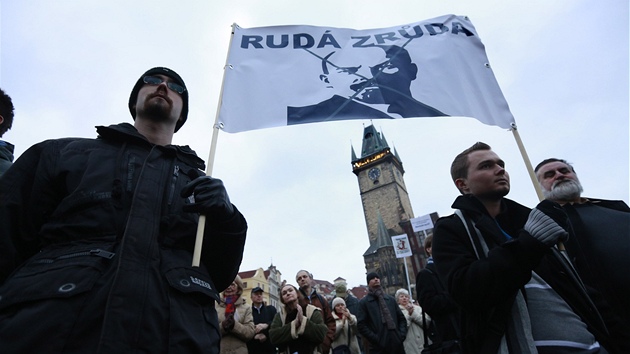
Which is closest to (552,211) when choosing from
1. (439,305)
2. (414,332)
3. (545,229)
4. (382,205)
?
(545,229)

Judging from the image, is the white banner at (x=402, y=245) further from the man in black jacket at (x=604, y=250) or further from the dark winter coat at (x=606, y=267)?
the dark winter coat at (x=606, y=267)

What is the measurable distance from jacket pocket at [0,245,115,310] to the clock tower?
41995mm

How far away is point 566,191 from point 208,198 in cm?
295

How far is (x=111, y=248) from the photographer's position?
1.31m

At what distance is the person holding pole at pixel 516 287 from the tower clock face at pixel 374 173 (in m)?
49.6

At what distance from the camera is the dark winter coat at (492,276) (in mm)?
1780

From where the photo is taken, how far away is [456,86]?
3.52 metres

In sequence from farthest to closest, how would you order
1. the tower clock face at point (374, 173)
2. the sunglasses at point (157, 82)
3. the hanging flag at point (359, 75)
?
the tower clock face at point (374, 173), the hanging flag at point (359, 75), the sunglasses at point (157, 82)

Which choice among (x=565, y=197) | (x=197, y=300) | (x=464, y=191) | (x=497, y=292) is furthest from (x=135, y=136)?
(x=565, y=197)

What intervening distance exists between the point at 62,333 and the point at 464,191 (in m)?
2.55

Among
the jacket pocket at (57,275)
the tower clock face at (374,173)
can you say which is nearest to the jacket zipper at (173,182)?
the jacket pocket at (57,275)

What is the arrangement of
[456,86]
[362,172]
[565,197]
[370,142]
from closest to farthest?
[565,197] < [456,86] < [362,172] < [370,142]

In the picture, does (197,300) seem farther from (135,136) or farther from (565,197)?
(565,197)

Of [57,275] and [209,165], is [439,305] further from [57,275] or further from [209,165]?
[57,275]
